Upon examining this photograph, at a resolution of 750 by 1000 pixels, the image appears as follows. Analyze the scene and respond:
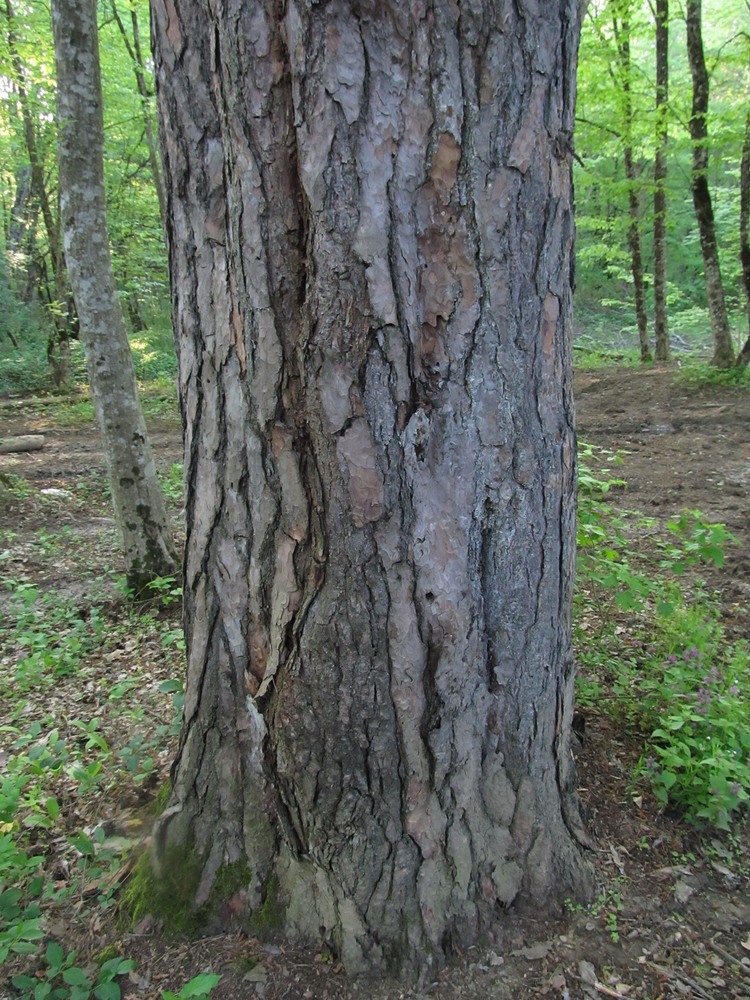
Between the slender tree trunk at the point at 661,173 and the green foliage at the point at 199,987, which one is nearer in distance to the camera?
the green foliage at the point at 199,987

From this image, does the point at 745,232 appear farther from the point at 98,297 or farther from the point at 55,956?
the point at 55,956

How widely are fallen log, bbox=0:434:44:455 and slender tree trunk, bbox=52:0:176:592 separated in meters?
6.44

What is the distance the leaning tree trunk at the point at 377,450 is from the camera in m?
1.36

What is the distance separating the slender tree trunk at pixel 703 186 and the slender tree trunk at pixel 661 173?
1.74 feet

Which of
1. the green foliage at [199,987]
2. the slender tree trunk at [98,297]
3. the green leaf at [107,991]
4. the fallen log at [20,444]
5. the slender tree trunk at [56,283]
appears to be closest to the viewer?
the green foliage at [199,987]

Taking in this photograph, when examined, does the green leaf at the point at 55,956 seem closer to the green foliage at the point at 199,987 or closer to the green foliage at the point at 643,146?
the green foliage at the point at 199,987

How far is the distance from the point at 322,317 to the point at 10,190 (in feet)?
89.0

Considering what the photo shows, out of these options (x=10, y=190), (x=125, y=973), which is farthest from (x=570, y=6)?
(x=10, y=190)

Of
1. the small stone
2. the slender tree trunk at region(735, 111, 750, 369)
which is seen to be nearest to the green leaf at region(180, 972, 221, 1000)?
the small stone

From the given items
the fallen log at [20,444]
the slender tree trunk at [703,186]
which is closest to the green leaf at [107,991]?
the fallen log at [20,444]

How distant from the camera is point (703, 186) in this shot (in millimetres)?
10500

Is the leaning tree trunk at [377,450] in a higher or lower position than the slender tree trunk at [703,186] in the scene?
lower

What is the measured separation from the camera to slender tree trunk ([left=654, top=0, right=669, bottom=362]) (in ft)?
35.6

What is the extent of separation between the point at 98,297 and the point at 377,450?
390 centimetres
